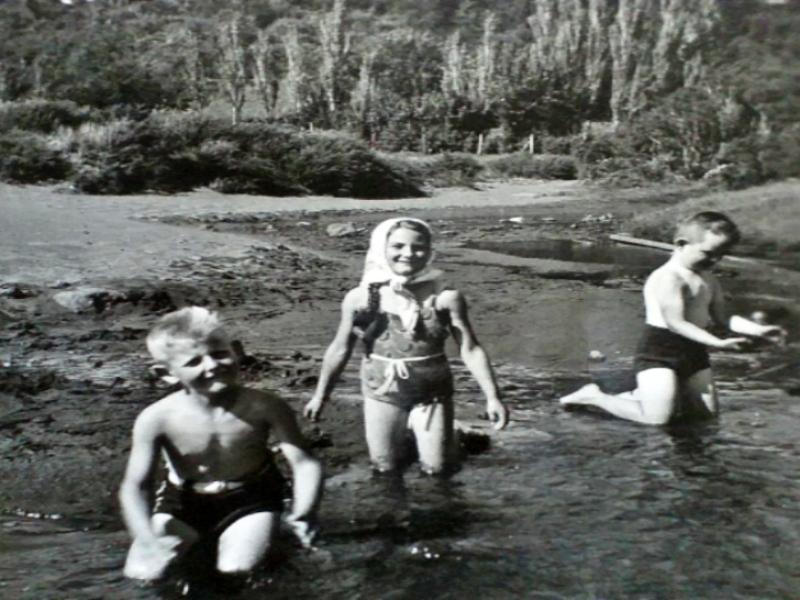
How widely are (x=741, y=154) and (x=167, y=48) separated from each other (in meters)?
1.47

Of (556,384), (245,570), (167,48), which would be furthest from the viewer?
(167,48)

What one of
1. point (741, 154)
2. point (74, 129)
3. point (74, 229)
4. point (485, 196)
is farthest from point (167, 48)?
point (741, 154)

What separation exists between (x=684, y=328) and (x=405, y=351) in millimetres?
677

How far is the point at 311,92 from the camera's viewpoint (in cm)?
238

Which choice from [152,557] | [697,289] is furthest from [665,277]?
[152,557]

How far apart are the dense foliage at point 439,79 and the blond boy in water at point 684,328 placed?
0.57 ft

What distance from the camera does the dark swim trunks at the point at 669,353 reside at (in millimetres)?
2260

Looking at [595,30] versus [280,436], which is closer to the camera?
[280,436]

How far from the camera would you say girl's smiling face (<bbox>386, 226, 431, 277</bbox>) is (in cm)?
217

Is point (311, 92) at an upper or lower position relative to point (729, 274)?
upper

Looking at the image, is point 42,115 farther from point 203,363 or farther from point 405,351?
point 405,351

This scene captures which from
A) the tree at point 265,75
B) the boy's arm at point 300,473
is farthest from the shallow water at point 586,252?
the boy's arm at point 300,473

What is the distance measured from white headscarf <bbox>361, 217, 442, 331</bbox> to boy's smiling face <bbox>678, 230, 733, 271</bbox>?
611 millimetres

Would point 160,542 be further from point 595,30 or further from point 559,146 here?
point 595,30
